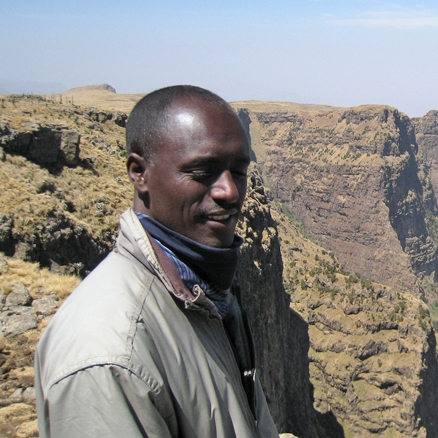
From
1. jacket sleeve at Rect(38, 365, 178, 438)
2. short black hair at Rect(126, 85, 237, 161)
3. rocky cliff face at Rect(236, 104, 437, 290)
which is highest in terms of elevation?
short black hair at Rect(126, 85, 237, 161)

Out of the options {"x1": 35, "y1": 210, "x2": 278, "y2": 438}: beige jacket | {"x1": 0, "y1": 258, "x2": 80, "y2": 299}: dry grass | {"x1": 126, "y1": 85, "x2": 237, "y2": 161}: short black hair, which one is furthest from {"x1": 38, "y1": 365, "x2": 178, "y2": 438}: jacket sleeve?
{"x1": 0, "y1": 258, "x2": 80, "y2": 299}: dry grass

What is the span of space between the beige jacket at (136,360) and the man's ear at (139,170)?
176 millimetres

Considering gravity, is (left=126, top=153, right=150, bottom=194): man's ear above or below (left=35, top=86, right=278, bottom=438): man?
above

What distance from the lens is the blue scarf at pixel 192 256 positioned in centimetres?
227

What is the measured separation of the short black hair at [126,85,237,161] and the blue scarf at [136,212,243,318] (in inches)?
13.5

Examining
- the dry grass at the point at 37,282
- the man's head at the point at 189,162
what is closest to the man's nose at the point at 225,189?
the man's head at the point at 189,162

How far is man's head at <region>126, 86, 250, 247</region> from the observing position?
2244mm

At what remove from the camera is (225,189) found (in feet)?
7.59

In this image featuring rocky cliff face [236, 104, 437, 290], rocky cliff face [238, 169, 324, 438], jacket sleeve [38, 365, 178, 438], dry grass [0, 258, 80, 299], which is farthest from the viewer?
rocky cliff face [236, 104, 437, 290]

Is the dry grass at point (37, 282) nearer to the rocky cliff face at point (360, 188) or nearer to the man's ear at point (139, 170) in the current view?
the man's ear at point (139, 170)

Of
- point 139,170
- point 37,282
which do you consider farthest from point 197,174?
point 37,282

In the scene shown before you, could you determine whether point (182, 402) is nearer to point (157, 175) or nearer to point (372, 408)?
point (157, 175)

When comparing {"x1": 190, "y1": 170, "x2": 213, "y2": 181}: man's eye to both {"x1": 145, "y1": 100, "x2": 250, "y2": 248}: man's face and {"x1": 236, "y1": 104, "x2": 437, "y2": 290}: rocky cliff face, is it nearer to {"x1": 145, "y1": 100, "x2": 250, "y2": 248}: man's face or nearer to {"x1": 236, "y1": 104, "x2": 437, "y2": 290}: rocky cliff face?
{"x1": 145, "y1": 100, "x2": 250, "y2": 248}: man's face

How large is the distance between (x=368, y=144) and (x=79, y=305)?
131 metres
